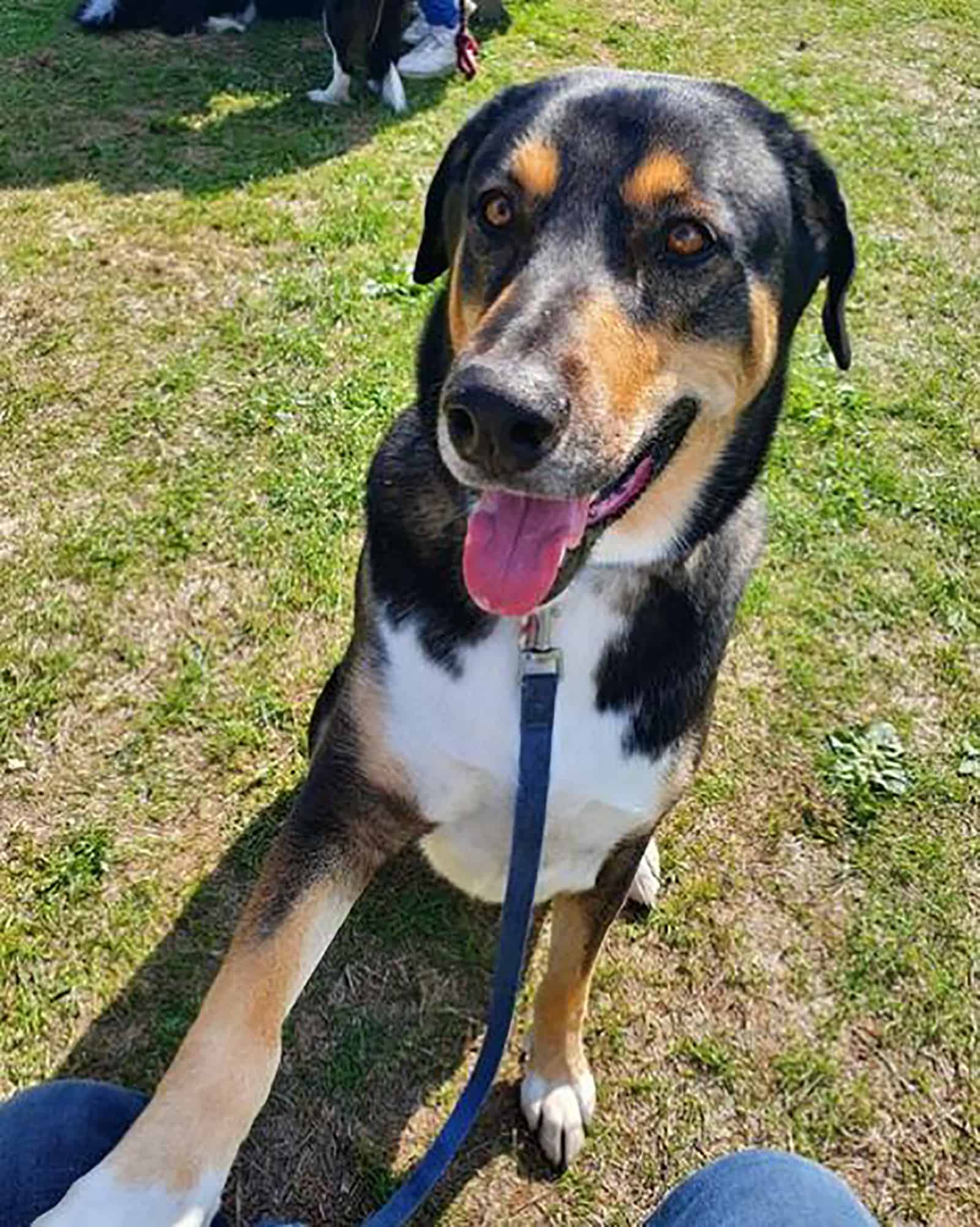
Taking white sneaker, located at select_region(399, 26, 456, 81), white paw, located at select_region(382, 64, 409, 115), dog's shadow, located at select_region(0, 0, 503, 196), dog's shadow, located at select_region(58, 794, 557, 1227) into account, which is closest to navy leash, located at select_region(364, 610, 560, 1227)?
dog's shadow, located at select_region(58, 794, 557, 1227)

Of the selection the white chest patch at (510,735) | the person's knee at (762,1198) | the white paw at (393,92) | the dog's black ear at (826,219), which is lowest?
the white paw at (393,92)

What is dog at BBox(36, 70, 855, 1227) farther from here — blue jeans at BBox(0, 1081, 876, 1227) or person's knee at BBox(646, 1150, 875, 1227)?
person's knee at BBox(646, 1150, 875, 1227)

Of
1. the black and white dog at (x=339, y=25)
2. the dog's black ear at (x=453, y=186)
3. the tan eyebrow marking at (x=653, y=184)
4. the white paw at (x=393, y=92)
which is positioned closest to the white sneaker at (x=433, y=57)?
the black and white dog at (x=339, y=25)

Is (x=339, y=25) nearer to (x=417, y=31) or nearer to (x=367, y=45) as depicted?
(x=367, y=45)

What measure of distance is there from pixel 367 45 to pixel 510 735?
609 cm

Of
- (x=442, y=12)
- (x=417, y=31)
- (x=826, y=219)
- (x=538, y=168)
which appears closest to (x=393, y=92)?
(x=442, y=12)

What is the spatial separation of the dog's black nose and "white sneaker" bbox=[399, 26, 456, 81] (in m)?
6.69

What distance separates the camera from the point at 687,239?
2275 millimetres

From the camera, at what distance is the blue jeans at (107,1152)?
2.18 meters

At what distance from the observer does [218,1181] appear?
2.11 metres

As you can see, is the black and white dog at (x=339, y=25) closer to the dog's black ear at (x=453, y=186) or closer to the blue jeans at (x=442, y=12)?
the blue jeans at (x=442, y=12)

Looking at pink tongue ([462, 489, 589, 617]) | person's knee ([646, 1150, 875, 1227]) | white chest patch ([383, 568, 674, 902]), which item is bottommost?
person's knee ([646, 1150, 875, 1227])

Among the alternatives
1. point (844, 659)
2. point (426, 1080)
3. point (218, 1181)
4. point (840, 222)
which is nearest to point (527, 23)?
point (844, 659)

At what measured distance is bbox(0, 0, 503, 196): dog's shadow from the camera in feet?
21.0
